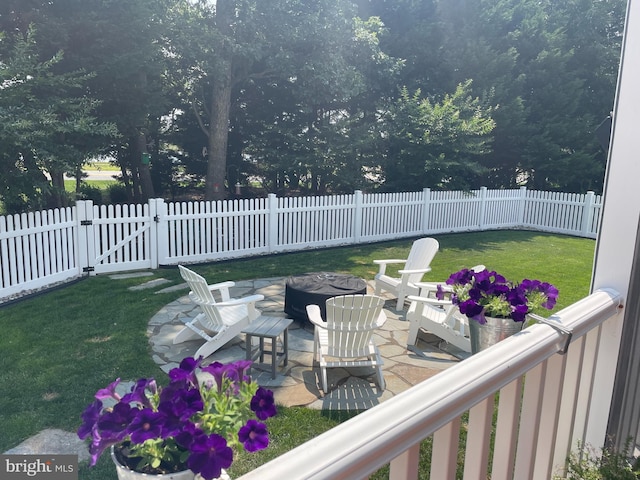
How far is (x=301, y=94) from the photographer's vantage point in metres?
12.3

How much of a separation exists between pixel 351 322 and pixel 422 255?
2.45 metres

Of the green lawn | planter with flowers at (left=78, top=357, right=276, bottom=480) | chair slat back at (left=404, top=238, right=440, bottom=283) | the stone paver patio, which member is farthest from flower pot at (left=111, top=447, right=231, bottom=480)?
chair slat back at (left=404, top=238, right=440, bottom=283)

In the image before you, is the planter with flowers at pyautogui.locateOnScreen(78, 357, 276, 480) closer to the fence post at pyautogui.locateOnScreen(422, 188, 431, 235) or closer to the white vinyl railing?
the white vinyl railing

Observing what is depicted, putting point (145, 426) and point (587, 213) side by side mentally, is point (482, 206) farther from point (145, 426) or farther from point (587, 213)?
point (145, 426)

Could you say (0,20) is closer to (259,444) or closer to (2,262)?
(2,262)

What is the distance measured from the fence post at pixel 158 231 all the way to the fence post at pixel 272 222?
6.56ft

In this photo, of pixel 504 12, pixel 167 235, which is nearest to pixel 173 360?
pixel 167 235

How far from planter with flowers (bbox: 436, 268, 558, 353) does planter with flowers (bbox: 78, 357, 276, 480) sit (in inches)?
56.0

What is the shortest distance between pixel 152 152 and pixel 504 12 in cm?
1295

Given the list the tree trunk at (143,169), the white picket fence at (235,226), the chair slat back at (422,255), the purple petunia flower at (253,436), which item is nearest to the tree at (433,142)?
the white picket fence at (235,226)

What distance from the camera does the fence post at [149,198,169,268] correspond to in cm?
793

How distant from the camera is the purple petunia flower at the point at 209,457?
35.3 inches

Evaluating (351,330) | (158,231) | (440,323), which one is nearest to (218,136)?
(158,231)

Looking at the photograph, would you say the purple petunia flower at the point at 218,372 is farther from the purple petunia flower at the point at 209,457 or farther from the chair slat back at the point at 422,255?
the chair slat back at the point at 422,255
